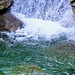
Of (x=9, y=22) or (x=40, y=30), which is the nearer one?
(x=40, y=30)

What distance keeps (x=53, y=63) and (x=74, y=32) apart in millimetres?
2716

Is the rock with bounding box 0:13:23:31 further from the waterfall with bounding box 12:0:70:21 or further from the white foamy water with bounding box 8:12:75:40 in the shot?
the waterfall with bounding box 12:0:70:21

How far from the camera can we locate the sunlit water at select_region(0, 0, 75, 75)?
A: 5.65 m

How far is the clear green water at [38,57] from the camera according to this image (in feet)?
17.6

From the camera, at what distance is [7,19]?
8945 mm

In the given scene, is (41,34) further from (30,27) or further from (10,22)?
(10,22)

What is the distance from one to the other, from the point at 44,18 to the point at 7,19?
156 centimetres

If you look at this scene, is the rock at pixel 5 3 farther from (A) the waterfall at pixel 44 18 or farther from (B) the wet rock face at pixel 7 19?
(A) the waterfall at pixel 44 18

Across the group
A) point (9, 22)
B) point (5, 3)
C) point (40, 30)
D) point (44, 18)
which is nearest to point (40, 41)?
point (40, 30)

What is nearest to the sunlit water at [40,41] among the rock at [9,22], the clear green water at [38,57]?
the clear green water at [38,57]

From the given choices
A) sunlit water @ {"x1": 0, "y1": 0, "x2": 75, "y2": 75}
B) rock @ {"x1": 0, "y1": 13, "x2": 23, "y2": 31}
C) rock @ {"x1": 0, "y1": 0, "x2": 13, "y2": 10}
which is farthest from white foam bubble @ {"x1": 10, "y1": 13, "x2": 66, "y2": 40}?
rock @ {"x1": 0, "y1": 0, "x2": 13, "y2": 10}

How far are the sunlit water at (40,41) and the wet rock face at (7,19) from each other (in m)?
0.24

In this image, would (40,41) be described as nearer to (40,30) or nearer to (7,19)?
(40,30)

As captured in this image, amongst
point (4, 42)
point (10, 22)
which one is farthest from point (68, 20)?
point (4, 42)
